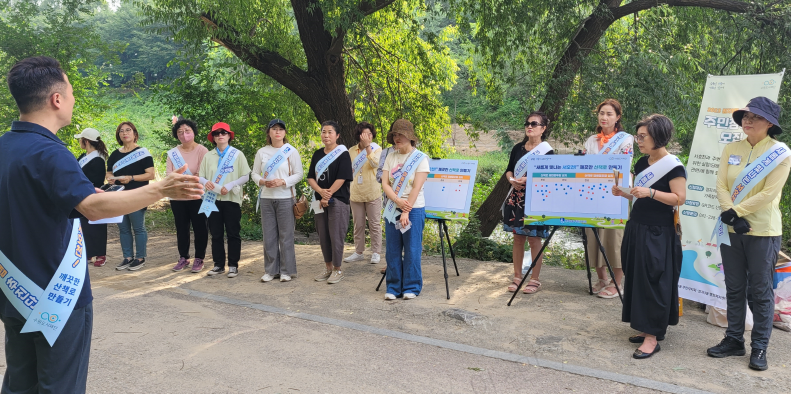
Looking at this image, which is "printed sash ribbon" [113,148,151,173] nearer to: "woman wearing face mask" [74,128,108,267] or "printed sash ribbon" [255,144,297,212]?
"woman wearing face mask" [74,128,108,267]

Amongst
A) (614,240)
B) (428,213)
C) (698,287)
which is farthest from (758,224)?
(428,213)

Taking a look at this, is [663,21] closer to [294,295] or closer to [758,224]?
[758,224]

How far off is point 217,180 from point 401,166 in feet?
8.31

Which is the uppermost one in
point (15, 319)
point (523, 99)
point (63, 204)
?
point (523, 99)

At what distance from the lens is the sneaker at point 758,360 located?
4320 mm

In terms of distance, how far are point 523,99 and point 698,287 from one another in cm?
454

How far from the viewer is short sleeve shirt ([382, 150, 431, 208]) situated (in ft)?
20.2

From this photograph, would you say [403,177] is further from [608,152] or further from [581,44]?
[581,44]

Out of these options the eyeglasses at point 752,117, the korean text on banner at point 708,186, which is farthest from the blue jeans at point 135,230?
the eyeglasses at point 752,117

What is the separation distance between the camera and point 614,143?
5.94 m

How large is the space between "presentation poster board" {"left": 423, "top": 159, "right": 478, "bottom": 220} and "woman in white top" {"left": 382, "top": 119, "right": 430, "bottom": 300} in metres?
0.16

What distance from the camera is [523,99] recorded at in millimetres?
9352

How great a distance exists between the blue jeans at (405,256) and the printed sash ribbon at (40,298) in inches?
156

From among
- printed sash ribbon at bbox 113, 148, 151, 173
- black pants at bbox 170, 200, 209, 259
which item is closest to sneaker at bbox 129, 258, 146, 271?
black pants at bbox 170, 200, 209, 259
